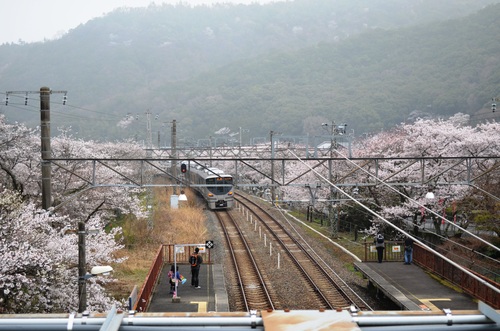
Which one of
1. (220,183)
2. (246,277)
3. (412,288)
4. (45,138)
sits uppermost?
(45,138)

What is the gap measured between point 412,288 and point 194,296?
5802 millimetres

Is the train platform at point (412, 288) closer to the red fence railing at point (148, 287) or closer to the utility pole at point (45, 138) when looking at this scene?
the red fence railing at point (148, 287)

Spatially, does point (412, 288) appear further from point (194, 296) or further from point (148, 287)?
point (148, 287)

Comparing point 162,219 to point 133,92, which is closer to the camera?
point 162,219

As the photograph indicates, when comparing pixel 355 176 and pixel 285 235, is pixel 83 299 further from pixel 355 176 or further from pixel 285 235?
pixel 355 176

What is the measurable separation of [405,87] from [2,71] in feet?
339

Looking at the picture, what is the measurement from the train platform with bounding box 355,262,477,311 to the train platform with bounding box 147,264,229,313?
4.30m

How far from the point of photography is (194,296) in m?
13.6

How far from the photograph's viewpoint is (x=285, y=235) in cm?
2472

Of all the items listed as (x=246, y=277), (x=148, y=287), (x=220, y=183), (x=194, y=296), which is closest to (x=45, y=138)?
(x=148, y=287)

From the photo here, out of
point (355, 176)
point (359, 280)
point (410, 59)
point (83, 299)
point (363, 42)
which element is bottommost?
point (359, 280)

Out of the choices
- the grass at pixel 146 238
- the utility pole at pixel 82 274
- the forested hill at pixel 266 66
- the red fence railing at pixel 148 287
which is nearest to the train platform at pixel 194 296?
the red fence railing at pixel 148 287

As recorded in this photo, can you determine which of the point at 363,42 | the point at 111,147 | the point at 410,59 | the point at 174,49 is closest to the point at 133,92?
the point at 174,49

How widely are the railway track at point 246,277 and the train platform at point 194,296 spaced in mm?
644
